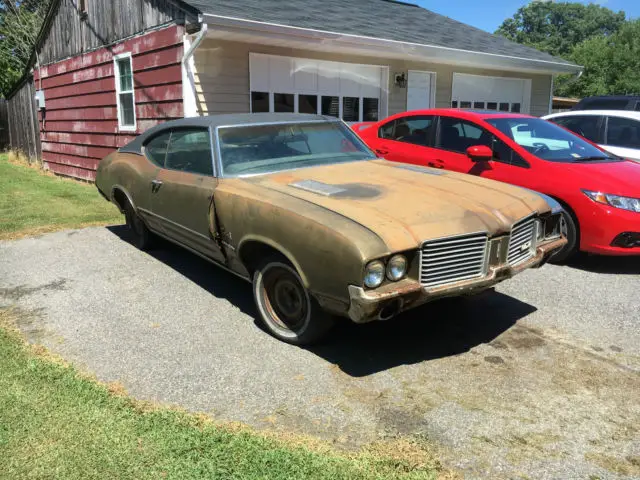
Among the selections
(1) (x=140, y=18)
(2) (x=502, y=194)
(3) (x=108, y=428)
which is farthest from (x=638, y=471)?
(1) (x=140, y=18)

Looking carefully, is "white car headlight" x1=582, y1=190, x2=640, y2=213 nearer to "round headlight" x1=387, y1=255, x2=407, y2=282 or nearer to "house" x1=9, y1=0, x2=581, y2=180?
"round headlight" x1=387, y1=255, x2=407, y2=282

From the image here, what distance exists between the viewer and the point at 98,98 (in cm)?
1137

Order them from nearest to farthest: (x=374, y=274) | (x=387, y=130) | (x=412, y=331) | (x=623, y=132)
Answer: (x=374, y=274) < (x=412, y=331) < (x=387, y=130) < (x=623, y=132)

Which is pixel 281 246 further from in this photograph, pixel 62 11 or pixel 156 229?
pixel 62 11

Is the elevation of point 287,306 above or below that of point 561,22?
below

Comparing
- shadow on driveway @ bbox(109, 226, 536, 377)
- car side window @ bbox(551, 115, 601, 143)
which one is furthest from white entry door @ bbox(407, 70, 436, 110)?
shadow on driveway @ bbox(109, 226, 536, 377)

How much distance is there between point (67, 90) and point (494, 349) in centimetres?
1256

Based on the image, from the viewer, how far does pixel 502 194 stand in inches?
152

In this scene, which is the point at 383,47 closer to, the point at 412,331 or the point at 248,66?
the point at 248,66

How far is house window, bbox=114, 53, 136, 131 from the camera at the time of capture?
10.3m

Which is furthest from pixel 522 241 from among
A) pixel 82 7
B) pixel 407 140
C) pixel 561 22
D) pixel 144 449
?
pixel 561 22

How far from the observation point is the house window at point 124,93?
10305 mm

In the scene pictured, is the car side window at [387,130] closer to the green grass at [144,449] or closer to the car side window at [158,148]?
the car side window at [158,148]

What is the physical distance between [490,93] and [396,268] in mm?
12001
